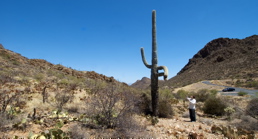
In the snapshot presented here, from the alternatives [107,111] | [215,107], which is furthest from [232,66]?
[107,111]

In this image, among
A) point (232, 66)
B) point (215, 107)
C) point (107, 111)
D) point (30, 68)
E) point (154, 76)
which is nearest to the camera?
point (107, 111)

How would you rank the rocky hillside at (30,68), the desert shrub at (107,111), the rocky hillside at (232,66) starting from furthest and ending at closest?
the rocky hillside at (232,66) < the rocky hillside at (30,68) < the desert shrub at (107,111)

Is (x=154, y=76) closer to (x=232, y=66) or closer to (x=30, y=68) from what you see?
(x=30, y=68)

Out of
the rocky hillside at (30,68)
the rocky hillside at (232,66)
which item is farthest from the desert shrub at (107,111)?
the rocky hillside at (232,66)

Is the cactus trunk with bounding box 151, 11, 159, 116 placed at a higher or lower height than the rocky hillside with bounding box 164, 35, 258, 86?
lower

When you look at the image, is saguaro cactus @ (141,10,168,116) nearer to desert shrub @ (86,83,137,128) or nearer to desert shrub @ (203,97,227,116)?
desert shrub @ (86,83,137,128)

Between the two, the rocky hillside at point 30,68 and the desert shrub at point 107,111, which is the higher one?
the rocky hillside at point 30,68

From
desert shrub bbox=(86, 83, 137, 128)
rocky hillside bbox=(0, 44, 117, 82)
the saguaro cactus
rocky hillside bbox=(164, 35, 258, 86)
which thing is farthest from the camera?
rocky hillside bbox=(164, 35, 258, 86)

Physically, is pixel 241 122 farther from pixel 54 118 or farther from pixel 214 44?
pixel 214 44

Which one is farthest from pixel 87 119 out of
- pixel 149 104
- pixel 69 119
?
pixel 149 104

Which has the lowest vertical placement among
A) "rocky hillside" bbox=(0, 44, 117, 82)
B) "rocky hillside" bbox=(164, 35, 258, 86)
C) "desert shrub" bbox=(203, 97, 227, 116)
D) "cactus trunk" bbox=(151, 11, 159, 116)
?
"desert shrub" bbox=(203, 97, 227, 116)

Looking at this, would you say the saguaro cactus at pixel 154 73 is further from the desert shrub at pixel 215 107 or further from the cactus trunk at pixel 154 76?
the desert shrub at pixel 215 107

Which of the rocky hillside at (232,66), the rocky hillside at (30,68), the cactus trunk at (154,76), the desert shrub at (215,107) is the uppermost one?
the rocky hillside at (232,66)

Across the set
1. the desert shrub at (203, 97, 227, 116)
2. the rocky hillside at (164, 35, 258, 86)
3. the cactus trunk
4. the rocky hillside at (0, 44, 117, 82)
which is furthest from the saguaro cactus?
the rocky hillside at (164, 35, 258, 86)
